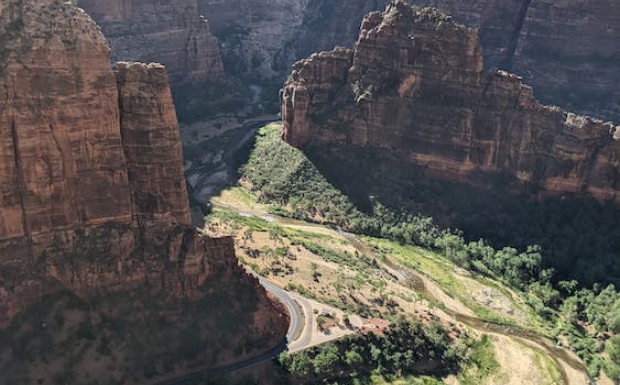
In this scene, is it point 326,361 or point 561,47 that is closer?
point 326,361

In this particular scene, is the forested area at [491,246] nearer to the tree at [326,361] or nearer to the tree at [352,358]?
the tree at [352,358]

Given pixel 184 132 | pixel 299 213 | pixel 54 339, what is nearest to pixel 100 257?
pixel 54 339

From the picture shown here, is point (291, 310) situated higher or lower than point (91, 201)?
lower

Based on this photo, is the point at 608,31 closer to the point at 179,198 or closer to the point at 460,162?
the point at 460,162

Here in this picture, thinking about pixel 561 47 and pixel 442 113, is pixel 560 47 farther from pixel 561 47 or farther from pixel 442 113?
pixel 442 113

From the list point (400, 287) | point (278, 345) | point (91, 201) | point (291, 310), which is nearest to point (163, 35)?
point (400, 287)

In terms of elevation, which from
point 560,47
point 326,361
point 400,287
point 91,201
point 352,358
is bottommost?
point 400,287
